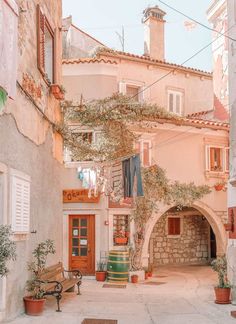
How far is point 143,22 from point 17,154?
14.8 metres

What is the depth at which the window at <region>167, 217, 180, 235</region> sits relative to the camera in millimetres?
21519

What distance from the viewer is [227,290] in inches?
424

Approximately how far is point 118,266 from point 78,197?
2.79 metres

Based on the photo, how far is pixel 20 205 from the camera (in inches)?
333

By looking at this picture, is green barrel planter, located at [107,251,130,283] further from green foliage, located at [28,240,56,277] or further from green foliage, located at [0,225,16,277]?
green foliage, located at [0,225,16,277]

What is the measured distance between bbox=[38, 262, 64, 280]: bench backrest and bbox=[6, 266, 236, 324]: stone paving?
0.52 meters

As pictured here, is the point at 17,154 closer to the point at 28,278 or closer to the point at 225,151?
the point at 28,278

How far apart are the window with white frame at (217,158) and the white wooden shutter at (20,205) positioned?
11.1 m

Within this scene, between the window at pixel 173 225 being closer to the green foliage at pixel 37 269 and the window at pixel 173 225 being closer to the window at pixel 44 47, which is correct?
the window at pixel 44 47

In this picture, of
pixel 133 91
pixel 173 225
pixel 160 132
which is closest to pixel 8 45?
pixel 160 132

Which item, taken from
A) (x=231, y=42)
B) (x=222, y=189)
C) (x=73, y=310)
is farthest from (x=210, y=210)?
(x=73, y=310)

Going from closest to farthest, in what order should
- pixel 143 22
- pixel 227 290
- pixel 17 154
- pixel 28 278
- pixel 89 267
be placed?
1. pixel 17 154
2. pixel 28 278
3. pixel 227 290
4. pixel 89 267
5. pixel 143 22

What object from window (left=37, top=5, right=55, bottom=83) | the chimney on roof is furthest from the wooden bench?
the chimney on roof

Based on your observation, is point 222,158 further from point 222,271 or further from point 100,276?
point 222,271
